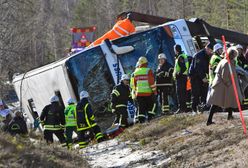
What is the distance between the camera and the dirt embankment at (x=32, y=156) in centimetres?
962

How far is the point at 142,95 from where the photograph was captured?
1484cm

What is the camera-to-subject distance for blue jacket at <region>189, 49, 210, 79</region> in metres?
14.0

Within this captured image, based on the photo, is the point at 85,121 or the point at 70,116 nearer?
the point at 85,121

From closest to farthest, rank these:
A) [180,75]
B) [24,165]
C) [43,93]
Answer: [24,165] < [180,75] < [43,93]

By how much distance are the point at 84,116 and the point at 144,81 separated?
1.75 meters

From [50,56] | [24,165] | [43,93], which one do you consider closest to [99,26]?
[50,56]

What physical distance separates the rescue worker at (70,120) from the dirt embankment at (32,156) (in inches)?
104

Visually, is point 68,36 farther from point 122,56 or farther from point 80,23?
point 122,56

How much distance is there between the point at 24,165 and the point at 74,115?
5.35 meters

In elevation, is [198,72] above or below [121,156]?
above

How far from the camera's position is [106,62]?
603 inches

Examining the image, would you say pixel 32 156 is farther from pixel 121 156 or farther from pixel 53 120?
pixel 53 120

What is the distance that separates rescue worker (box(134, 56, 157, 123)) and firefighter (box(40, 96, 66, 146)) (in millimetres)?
2167

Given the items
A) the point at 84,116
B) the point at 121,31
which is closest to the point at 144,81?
the point at 84,116
